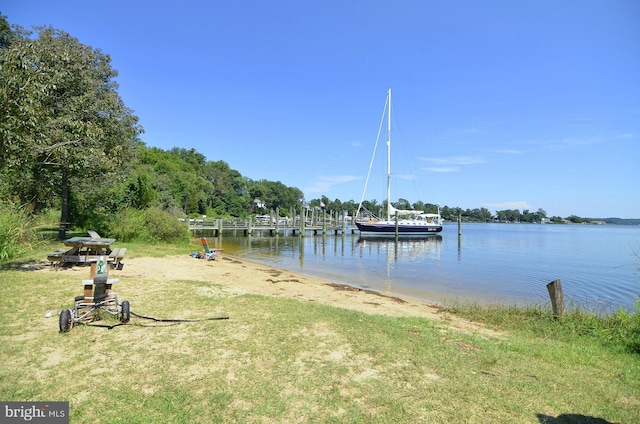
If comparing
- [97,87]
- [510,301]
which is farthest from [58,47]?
[510,301]

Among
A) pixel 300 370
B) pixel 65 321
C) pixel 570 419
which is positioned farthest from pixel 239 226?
pixel 570 419

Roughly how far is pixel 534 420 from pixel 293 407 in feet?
7.90

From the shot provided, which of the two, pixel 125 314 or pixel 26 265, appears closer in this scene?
pixel 125 314

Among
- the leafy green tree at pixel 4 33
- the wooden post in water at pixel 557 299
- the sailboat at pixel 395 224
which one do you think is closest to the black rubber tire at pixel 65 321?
the wooden post in water at pixel 557 299

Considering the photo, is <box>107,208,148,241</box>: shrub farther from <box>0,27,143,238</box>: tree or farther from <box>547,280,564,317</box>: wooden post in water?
<box>547,280,564,317</box>: wooden post in water

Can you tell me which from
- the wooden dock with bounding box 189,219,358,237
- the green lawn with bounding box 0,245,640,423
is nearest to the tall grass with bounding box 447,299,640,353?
the green lawn with bounding box 0,245,640,423

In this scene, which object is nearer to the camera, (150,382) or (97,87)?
(150,382)

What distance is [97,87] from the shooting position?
58.1 feet

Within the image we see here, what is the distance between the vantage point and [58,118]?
1134 cm

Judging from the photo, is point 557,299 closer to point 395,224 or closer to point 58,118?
point 58,118

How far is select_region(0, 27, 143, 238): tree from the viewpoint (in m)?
7.78

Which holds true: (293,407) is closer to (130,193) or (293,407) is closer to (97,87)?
(97,87)

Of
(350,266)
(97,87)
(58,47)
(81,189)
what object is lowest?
(350,266)

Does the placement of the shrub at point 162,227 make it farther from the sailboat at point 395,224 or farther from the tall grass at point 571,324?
the sailboat at point 395,224
